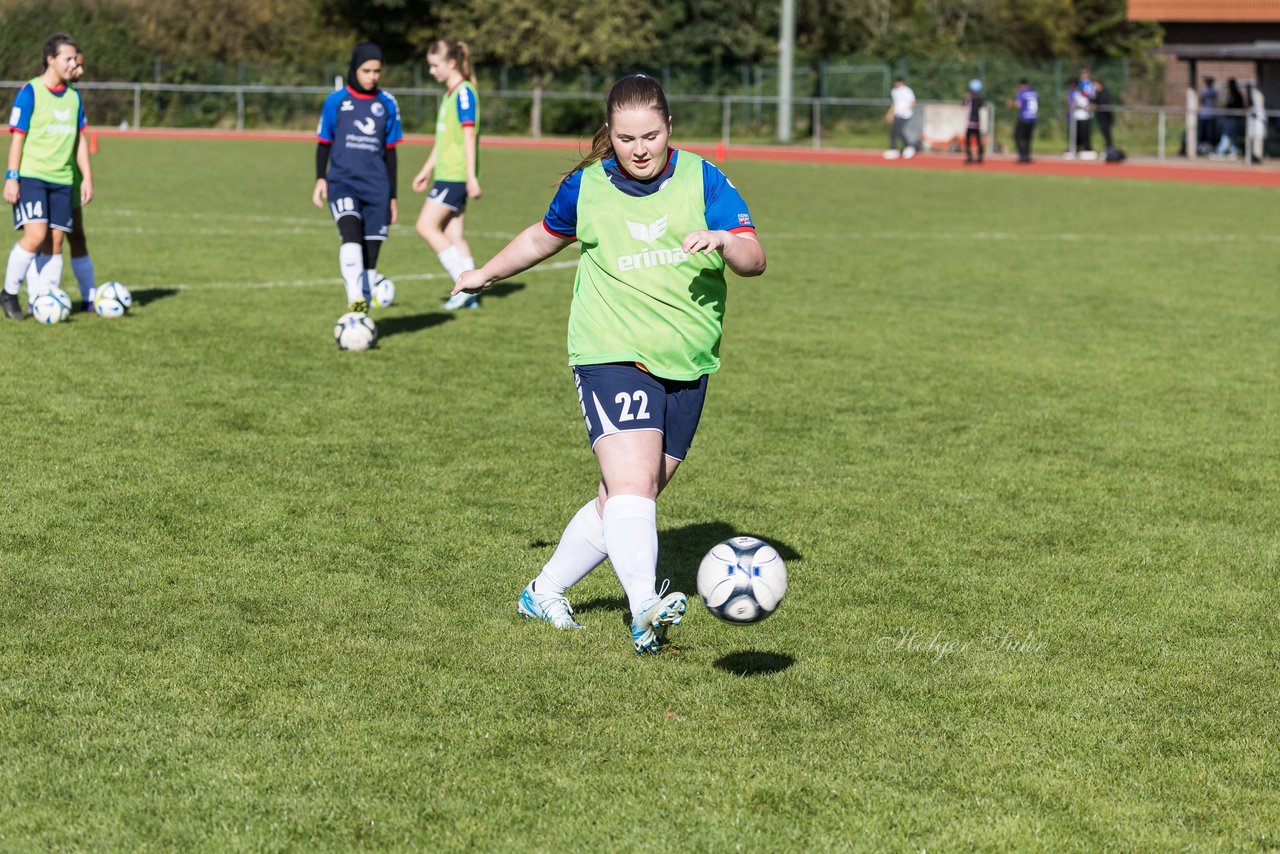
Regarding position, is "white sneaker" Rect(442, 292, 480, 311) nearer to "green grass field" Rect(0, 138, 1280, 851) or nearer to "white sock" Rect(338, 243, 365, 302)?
"green grass field" Rect(0, 138, 1280, 851)

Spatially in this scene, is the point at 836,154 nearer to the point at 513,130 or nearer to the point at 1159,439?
the point at 513,130

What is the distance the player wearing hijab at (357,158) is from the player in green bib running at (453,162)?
127 centimetres

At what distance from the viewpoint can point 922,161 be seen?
39.6 meters

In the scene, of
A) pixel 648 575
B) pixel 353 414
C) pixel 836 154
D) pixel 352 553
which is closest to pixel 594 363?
pixel 648 575

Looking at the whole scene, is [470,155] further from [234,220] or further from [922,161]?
[922,161]

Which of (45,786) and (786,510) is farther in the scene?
(786,510)

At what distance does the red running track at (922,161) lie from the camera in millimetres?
33906

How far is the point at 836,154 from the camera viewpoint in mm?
41500

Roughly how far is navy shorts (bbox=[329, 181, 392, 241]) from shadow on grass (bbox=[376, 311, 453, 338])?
27.7 inches

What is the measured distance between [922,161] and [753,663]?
35764mm

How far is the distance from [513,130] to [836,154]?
1456 cm

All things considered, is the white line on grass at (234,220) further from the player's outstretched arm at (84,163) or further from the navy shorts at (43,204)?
the navy shorts at (43,204)

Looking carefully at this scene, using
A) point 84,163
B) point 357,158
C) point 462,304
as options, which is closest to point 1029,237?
point 462,304

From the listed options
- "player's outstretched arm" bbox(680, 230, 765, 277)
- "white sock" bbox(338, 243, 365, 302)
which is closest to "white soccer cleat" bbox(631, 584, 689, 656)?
"player's outstretched arm" bbox(680, 230, 765, 277)
